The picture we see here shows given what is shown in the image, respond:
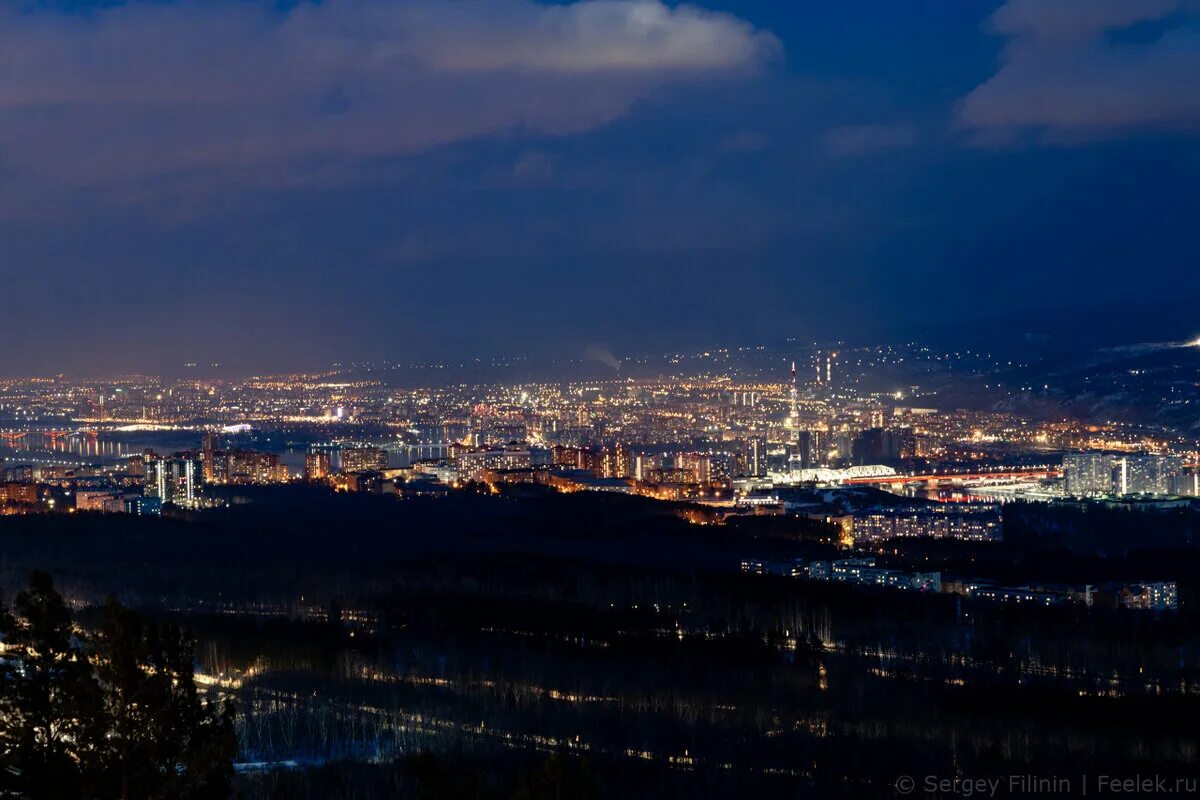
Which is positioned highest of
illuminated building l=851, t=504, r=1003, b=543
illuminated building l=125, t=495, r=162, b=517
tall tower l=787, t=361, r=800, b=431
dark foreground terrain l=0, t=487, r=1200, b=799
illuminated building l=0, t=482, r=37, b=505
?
tall tower l=787, t=361, r=800, b=431

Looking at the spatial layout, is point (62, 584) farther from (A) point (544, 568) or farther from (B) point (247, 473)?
(B) point (247, 473)

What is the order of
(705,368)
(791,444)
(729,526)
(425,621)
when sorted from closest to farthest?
1. (425,621)
2. (729,526)
3. (791,444)
4. (705,368)

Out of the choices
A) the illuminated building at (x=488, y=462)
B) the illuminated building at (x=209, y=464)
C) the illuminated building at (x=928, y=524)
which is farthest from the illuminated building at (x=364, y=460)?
→ the illuminated building at (x=928, y=524)

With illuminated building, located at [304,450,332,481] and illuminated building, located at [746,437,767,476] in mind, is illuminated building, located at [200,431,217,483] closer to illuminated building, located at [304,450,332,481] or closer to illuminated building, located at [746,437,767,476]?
illuminated building, located at [304,450,332,481]

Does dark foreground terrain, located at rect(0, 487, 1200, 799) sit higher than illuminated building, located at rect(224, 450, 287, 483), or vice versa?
illuminated building, located at rect(224, 450, 287, 483)

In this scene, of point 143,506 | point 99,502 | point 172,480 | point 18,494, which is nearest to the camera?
point 143,506

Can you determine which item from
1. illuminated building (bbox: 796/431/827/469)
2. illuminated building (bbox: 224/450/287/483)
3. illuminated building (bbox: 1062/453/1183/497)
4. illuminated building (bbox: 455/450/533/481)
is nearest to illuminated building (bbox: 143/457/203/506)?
illuminated building (bbox: 224/450/287/483)

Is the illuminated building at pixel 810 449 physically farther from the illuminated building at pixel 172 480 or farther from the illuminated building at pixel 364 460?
the illuminated building at pixel 172 480

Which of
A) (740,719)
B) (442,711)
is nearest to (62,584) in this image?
(442,711)

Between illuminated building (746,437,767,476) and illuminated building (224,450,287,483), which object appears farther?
illuminated building (746,437,767,476)

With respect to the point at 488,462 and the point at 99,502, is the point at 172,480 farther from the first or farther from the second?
the point at 488,462

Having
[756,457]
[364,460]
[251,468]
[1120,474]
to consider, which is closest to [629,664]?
[1120,474]
